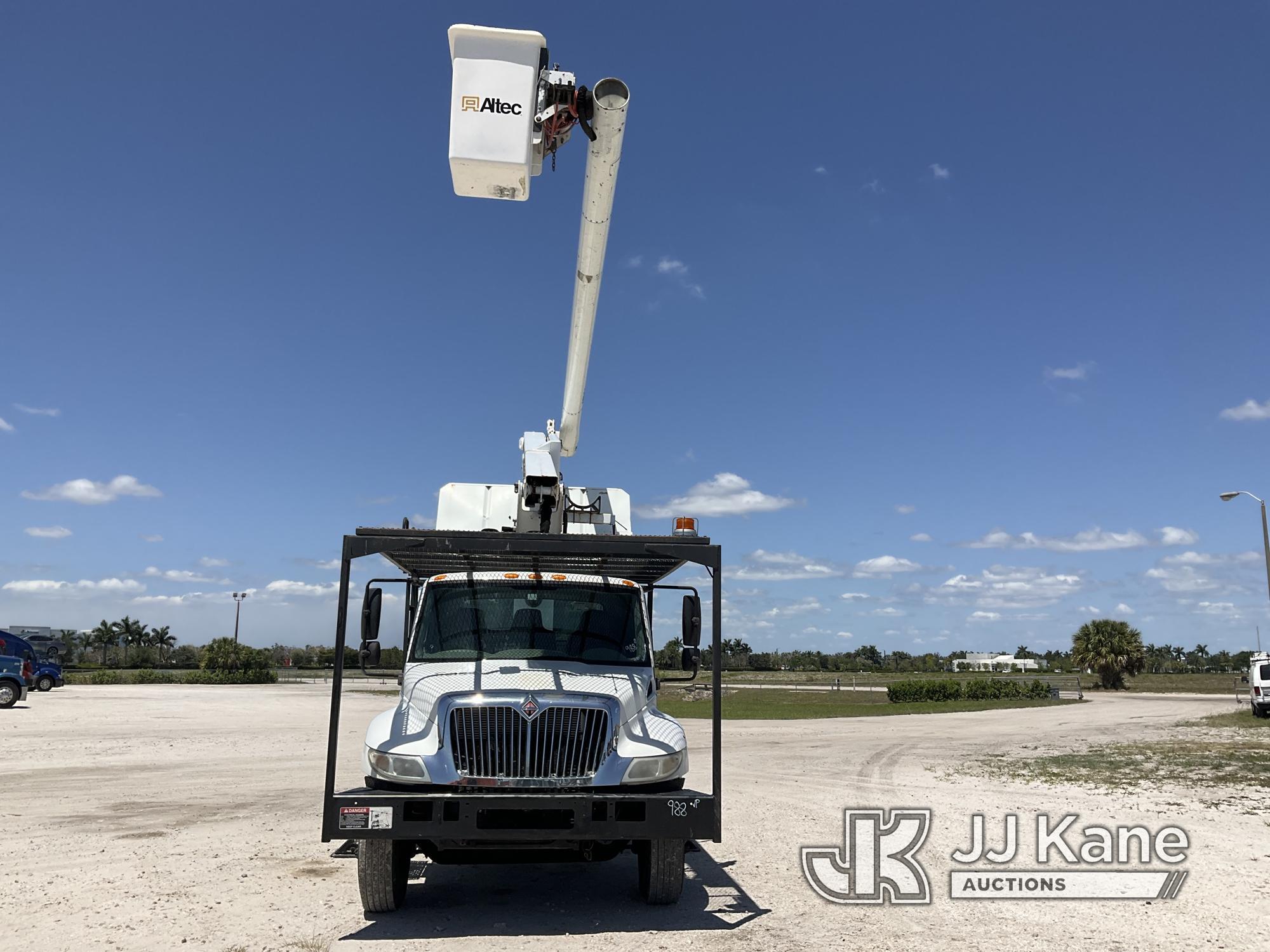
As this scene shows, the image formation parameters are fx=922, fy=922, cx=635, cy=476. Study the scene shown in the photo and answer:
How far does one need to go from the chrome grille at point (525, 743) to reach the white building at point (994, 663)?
13385cm

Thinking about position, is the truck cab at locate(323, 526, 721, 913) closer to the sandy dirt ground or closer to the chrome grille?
the chrome grille

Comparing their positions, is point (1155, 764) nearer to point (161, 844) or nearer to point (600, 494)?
point (600, 494)

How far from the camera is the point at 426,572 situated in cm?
907

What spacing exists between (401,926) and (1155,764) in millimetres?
15107

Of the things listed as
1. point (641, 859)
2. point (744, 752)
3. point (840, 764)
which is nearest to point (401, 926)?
point (641, 859)

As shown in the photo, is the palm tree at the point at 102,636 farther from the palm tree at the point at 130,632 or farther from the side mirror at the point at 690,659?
the side mirror at the point at 690,659

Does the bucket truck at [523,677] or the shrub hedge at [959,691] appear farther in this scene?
the shrub hedge at [959,691]

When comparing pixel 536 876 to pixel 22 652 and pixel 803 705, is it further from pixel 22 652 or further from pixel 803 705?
pixel 22 652

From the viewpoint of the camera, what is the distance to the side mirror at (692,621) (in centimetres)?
755

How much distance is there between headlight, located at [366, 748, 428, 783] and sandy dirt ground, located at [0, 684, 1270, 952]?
1.02 m

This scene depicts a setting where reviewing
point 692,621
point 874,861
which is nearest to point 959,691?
point 874,861

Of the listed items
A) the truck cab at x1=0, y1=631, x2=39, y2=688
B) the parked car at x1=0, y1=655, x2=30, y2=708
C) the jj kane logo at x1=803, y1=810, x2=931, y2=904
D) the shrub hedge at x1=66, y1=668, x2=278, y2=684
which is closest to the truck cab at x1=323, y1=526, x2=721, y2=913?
the jj kane logo at x1=803, y1=810, x2=931, y2=904

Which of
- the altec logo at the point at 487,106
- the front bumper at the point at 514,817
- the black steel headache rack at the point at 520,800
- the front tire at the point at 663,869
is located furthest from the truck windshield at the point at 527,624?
the altec logo at the point at 487,106

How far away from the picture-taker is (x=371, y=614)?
727 cm
